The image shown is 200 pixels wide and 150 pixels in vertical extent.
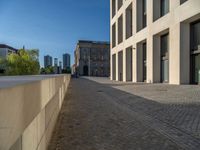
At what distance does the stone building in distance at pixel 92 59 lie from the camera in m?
119

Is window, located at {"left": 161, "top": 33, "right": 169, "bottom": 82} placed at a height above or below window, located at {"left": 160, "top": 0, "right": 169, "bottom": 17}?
below

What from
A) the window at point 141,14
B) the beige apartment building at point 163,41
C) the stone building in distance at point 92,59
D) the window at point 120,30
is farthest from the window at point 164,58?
the stone building in distance at point 92,59

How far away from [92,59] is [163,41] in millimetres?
89773

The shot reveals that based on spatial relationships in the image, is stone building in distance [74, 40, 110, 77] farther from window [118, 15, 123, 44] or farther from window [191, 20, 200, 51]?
window [191, 20, 200, 51]

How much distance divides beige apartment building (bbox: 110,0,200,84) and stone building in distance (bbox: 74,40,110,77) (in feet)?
224

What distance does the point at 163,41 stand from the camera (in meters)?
31.0

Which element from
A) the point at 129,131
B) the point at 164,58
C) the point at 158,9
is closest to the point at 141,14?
the point at 158,9

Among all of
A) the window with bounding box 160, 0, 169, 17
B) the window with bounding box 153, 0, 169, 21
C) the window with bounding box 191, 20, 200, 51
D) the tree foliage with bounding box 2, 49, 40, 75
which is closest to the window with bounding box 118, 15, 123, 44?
the window with bounding box 153, 0, 169, 21

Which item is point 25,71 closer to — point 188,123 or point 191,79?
point 191,79

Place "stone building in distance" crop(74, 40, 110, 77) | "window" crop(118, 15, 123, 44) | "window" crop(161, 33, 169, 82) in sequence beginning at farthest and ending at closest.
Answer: "stone building in distance" crop(74, 40, 110, 77) → "window" crop(118, 15, 123, 44) → "window" crop(161, 33, 169, 82)

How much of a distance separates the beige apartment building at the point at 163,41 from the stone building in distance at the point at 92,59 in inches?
2691

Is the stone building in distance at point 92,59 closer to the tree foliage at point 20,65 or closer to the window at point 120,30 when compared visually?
the tree foliage at point 20,65

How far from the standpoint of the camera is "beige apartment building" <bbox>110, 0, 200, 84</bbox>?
2408 cm

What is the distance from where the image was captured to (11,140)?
199cm
